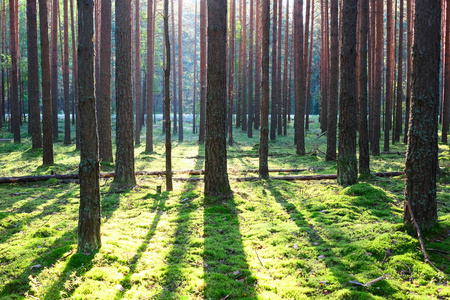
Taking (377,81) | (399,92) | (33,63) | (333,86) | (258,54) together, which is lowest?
(333,86)

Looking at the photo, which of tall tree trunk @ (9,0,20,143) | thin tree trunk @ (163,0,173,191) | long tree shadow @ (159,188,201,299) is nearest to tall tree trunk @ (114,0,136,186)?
thin tree trunk @ (163,0,173,191)

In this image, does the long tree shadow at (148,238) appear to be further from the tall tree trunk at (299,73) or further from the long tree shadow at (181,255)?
the tall tree trunk at (299,73)

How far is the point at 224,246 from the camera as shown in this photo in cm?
540

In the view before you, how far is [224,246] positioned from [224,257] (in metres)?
0.38

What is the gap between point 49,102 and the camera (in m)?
12.5

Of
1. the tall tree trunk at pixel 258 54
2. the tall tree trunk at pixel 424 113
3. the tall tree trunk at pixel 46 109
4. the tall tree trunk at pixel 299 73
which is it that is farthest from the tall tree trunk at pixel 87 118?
the tall tree trunk at pixel 258 54

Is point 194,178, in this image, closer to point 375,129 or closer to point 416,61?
point 416,61

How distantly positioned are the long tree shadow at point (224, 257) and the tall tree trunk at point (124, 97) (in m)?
3.18

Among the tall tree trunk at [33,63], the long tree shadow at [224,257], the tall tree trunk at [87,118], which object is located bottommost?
the long tree shadow at [224,257]

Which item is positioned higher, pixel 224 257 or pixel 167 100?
pixel 167 100

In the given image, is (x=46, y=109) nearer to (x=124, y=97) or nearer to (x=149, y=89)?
(x=124, y=97)

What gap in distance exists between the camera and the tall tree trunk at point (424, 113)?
4.64 m

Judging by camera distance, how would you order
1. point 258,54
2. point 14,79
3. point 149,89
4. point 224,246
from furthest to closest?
point 258,54
point 14,79
point 149,89
point 224,246

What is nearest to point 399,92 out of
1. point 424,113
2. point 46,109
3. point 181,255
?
point 424,113
